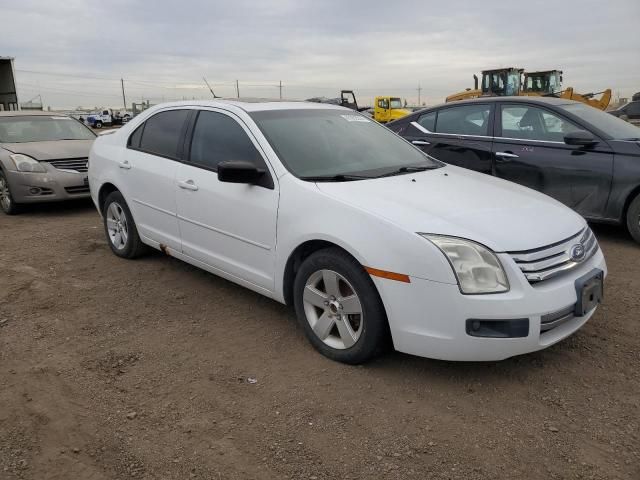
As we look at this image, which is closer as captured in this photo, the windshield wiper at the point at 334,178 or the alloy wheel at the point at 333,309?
the alloy wheel at the point at 333,309

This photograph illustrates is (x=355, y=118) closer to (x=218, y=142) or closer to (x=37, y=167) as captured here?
(x=218, y=142)

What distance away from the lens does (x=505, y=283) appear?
2.81 m

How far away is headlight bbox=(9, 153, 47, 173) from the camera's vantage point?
7625 mm

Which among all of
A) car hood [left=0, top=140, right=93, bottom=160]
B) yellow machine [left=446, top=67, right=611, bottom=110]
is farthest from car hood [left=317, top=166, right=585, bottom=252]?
yellow machine [left=446, top=67, right=611, bottom=110]

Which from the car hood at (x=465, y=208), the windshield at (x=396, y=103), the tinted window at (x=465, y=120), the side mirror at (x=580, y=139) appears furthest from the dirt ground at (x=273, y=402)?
the windshield at (x=396, y=103)

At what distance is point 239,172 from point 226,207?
398mm

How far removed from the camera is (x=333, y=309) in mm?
3260

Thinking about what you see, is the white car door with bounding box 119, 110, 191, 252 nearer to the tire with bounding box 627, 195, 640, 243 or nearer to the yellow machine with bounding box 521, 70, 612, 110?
the tire with bounding box 627, 195, 640, 243

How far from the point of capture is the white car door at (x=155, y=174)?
4.45 m

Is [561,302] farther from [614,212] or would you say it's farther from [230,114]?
[614,212]

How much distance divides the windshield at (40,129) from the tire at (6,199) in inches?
27.6

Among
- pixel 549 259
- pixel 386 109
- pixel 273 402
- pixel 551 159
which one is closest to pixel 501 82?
pixel 386 109

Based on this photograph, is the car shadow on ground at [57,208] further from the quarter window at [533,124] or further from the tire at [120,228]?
the quarter window at [533,124]

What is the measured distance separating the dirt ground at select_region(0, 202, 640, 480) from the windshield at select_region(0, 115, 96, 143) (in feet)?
16.4
